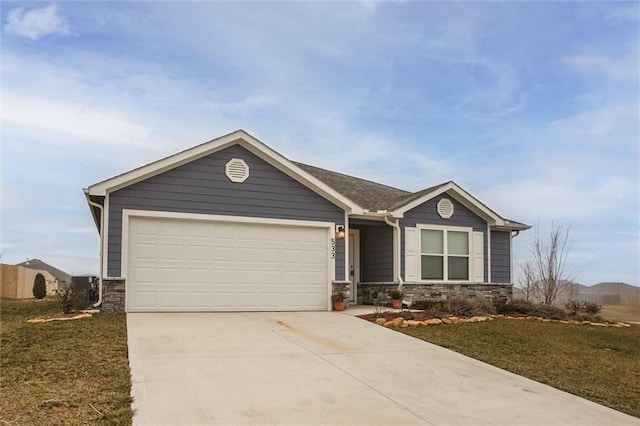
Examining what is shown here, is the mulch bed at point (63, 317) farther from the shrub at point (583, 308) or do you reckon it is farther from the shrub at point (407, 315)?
the shrub at point (583, 308)

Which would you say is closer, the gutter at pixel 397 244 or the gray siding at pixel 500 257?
the gutter at pixel 397 244

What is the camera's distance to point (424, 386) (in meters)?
7.52

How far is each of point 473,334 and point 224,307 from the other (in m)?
5.78

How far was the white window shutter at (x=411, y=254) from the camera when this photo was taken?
52.6 ft

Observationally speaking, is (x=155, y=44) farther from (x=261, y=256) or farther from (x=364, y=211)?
(x=364, y=211)

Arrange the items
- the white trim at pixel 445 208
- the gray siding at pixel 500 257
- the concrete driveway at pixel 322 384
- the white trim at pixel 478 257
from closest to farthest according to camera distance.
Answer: the concrete driveway at pixel 322 384, the white trim at pixel 445 208, the white trim at pixel 478 257, the gray siding at pixel 500 257

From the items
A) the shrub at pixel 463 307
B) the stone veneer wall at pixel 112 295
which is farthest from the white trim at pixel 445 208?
the stone veneer wall at pixel 112 295

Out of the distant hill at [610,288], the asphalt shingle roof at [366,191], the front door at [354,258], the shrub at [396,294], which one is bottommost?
the distant hill at [610,288]

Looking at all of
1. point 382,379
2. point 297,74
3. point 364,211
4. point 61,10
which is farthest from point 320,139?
point 382,379

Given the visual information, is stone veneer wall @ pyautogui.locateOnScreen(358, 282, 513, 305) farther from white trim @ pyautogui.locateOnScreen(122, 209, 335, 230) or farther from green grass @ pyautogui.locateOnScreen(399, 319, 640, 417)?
green grass @ pyautogui.locateOnScreen(399, 319, 640, 417)

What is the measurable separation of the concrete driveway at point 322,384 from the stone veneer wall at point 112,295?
207cm

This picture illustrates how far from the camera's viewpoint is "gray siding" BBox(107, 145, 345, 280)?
12836 millimetres

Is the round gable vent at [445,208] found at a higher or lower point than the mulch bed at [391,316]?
higher

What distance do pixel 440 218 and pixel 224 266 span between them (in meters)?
6.75
